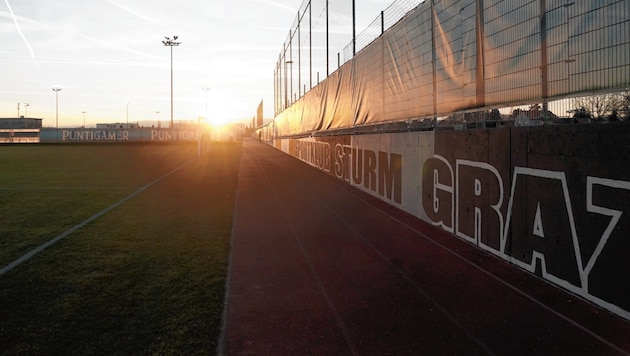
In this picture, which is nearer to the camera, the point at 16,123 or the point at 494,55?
the point at 494,55

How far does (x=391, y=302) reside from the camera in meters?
5.04

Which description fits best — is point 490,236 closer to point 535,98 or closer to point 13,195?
point 535,98

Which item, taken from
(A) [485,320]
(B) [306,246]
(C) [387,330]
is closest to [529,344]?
(A) [485,320]

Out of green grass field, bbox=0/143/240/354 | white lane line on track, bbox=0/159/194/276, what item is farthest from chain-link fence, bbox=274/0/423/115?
white lane line on track, bbox=0/159/194/276

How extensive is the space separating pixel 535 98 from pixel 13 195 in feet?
45.4

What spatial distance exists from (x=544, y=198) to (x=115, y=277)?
17.4 feet

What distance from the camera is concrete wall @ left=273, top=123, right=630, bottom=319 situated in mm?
4600

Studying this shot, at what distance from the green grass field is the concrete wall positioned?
3.82 m

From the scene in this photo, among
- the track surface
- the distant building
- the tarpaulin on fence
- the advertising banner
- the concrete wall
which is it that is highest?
the distant building

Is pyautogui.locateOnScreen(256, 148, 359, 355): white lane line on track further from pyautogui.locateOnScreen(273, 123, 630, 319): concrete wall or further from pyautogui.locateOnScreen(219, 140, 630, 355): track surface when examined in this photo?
pyautogui.locateOnScreen(273, 123, 630, 319): concrete wall

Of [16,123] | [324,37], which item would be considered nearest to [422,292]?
[324,37]

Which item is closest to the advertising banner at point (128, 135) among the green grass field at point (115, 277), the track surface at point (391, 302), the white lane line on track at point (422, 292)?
the green grass field at point (115, 277)

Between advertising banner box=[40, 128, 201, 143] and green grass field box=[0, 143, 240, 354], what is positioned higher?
advertising banner box=[40, 128, 201, 143]

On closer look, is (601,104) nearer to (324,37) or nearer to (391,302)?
(391,302)
